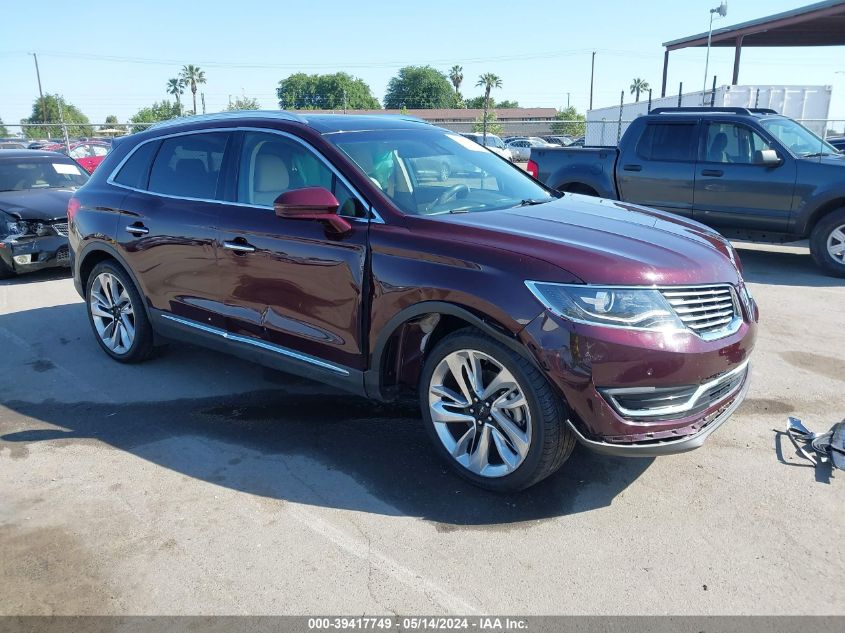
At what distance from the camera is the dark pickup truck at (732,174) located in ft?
27.3

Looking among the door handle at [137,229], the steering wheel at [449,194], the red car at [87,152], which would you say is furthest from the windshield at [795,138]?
the red car at [87,152]

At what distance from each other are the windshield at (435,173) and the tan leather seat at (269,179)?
0.41 metres

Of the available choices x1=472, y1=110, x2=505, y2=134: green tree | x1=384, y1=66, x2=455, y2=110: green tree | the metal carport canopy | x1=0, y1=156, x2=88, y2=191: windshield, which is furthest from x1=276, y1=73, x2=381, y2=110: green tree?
x1=0, y1=156, x2=88, y2=191: windshield

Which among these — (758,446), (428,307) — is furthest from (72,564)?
(758,446)

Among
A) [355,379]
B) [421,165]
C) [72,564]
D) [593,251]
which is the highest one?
[421,165]

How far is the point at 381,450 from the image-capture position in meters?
3.95

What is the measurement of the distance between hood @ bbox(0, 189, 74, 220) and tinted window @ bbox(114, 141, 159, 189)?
431 cm

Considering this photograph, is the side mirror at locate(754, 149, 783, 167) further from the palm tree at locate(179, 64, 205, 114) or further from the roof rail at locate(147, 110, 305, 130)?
the palm tree at locate(179, 64, 205, 114)

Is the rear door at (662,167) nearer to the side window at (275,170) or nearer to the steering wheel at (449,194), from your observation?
the steering wheel at (449,194)

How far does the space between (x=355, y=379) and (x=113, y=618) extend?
1669 millimetres

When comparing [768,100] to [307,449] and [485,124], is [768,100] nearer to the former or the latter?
[485,124]

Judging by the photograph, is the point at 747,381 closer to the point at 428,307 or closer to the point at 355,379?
the point at 428,307

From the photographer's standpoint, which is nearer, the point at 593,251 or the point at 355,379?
the point at 593,251

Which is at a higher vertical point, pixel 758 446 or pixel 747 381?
pixel 747 381
